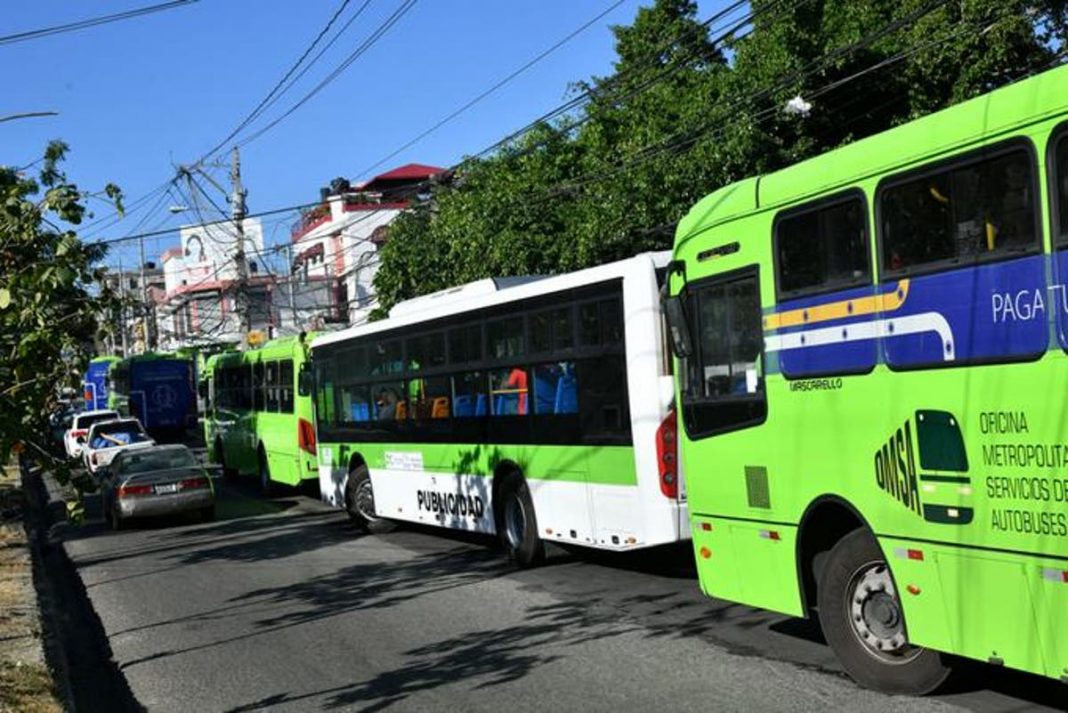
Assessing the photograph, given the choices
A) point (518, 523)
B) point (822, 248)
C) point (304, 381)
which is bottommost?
point (518, 523)

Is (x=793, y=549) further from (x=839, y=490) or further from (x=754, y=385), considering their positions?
(x=754, y=385)

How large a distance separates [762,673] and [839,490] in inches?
60.5

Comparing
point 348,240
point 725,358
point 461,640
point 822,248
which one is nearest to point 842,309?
point 822,248

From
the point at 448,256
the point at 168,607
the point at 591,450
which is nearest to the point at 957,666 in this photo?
the point at 591,450

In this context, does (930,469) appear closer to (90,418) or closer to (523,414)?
(523,414)

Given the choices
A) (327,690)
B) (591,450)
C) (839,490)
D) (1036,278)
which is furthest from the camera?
(591,450)

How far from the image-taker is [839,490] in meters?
7.04

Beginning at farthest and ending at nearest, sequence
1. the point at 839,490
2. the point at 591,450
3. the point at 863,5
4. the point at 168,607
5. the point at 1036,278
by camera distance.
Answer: the point at 863,5
the point at 168,607
the point at 591,450
the point at 839,490
the point at 1036,278

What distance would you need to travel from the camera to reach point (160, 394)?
47.0m

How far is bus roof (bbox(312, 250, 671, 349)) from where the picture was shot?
1089cm

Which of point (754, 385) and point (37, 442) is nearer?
point (754, 385)

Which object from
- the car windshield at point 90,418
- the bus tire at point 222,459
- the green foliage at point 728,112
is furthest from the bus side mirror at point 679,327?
the car windshield at point 90,418

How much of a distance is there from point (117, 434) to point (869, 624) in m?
28.2

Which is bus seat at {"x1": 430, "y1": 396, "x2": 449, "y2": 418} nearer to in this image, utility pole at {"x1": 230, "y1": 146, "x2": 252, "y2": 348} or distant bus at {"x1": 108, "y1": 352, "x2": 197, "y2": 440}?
utility pole at {"x1": 230, "y1": 146, "x2": 252, "y2": 348}
